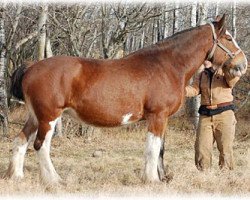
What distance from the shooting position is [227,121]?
6.23m

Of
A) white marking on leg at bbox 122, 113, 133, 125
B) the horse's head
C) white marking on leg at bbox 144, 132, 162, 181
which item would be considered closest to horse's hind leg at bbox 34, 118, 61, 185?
white marking on leg at bbox 122, 113, 133, 125

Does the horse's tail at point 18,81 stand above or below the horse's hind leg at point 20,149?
above

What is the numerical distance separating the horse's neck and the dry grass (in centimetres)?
141

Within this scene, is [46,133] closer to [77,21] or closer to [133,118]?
[133,118]

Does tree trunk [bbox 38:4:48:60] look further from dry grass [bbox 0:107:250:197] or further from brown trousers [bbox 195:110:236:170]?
brown trousers [bbox 195:110:236:170]

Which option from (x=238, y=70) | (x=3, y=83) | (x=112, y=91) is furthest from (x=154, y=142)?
(x=3, y=83)

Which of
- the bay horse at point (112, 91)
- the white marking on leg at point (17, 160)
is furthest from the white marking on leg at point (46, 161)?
the white marking on leg at point (17, 160)

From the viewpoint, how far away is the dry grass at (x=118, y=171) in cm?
522

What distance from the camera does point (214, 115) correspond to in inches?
247

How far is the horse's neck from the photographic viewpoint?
5898mm

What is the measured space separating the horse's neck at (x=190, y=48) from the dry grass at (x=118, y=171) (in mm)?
1413

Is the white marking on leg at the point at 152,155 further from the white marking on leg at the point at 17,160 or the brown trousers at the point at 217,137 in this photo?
the white marking on leg at the point at 17,160

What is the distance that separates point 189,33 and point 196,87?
0.88 m

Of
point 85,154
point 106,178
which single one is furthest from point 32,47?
point 106,178
